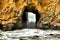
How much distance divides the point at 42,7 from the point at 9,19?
7.19ft

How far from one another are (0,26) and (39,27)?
241 cm

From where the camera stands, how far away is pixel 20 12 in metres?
11.4

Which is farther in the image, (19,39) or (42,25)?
(42,25)

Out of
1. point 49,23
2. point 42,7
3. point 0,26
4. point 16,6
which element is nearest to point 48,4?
point 42,7

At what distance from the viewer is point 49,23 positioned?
1117cm

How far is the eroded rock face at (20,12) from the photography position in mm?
11086

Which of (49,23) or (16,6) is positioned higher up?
(16,6)

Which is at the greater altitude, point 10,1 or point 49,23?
point 10,1

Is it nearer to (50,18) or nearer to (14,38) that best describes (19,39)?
(14,38)

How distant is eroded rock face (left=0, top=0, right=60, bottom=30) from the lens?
11086 mm

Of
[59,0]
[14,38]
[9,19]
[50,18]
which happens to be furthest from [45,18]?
[14,38]

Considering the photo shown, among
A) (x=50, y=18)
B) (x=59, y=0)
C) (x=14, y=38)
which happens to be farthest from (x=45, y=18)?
(x=14, y=38)

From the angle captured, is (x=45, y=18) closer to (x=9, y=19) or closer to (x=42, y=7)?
(x=42, y=7)

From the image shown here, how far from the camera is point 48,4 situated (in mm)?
11422
